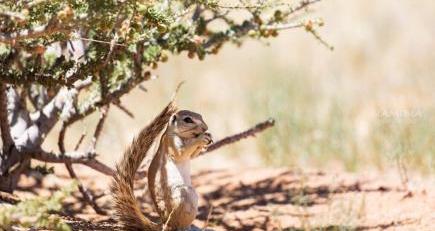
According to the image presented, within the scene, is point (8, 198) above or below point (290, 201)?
below

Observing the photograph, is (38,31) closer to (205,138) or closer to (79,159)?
(205,138)

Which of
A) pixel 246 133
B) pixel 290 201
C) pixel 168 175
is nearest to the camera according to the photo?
pixel 168 175

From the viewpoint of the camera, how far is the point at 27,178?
7.05 metres

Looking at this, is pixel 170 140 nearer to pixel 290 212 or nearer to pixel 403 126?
pixel 290 212

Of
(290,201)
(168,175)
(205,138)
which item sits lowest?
(168,175)

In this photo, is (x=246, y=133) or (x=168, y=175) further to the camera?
(x=246, y=133)

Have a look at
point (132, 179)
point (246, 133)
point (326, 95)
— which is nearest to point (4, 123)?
point (132, 179)

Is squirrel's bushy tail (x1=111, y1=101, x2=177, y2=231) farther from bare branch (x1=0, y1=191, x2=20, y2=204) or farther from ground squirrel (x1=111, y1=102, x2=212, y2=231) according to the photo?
bare branch (x1=0, y1=191, x2=20, y2=204)

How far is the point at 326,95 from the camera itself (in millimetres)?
12062

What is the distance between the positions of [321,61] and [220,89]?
196 centimetres

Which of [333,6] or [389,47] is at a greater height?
[333,6]

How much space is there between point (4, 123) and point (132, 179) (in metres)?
1.16

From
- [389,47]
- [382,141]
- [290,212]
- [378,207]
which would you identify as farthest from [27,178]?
[389,47]

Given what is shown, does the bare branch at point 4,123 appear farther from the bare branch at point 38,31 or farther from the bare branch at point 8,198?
the bare branch at point 38,31
